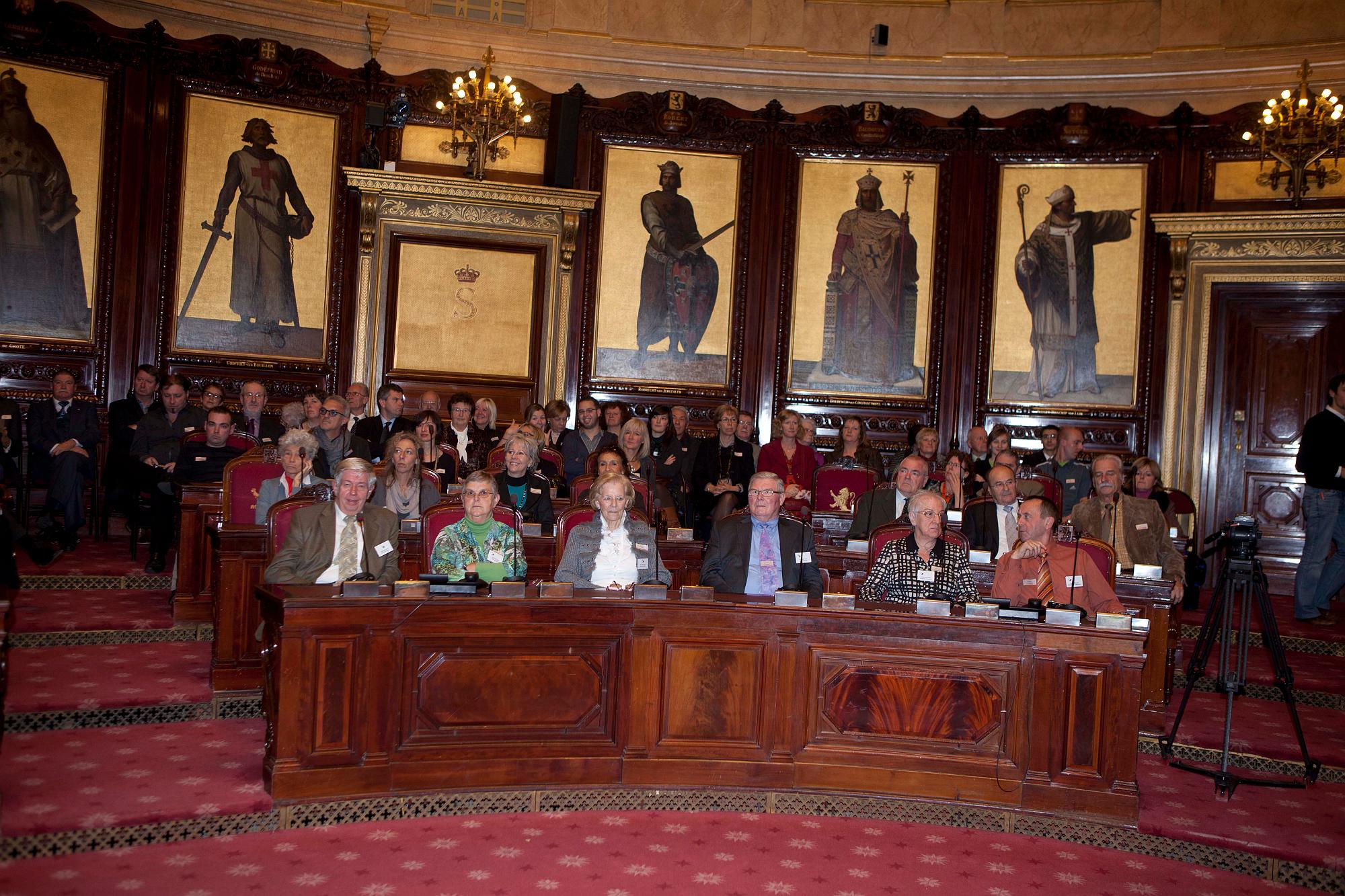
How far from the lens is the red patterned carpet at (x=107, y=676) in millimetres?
5051

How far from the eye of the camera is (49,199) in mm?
9547

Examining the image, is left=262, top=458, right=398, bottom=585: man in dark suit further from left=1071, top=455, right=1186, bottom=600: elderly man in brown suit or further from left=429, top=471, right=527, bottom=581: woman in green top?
left=1071, top=455, right=1186, bottom=600: elderly man in brown suit

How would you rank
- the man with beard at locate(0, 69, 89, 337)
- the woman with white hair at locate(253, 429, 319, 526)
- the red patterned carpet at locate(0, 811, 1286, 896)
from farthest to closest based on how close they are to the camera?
1. the man with beard at locate(0, 69, 89, 337)
2. the woman with white hair at locate(253, 429, 319, 526)
3. the red patterned carpet at locate(0, 811, 1286, 896)

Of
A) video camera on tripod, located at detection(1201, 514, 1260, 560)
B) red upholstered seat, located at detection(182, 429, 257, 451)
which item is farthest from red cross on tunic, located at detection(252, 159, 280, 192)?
video camera on tripod, located at detection(1201, 514, 1260, 560)

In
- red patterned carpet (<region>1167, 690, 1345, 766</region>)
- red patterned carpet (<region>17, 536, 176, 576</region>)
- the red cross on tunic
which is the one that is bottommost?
red patterned carpet (<region>1167, 690, 1345, 766</region>)

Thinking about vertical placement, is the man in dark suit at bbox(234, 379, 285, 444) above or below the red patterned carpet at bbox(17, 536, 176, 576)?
above

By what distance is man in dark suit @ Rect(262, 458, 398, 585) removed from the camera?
15.7 ft

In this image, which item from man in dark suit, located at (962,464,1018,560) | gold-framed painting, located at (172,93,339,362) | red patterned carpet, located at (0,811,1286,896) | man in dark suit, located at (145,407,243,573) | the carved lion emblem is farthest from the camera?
gold-framed painting, located at (172,93,339,362)

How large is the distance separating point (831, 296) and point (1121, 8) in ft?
12.4

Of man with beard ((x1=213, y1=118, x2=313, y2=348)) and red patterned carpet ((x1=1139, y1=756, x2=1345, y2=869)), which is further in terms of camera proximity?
man with beard ((x1=213, y1=118, x2=313, y2=348))

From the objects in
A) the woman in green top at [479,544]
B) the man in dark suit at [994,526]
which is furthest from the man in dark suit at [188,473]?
the man in dark suit at [994,526]

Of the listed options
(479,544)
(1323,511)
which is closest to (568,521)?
(479,544)

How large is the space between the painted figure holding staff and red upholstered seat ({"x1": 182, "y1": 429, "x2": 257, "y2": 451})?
6842mm

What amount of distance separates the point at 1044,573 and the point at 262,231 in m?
7.71
